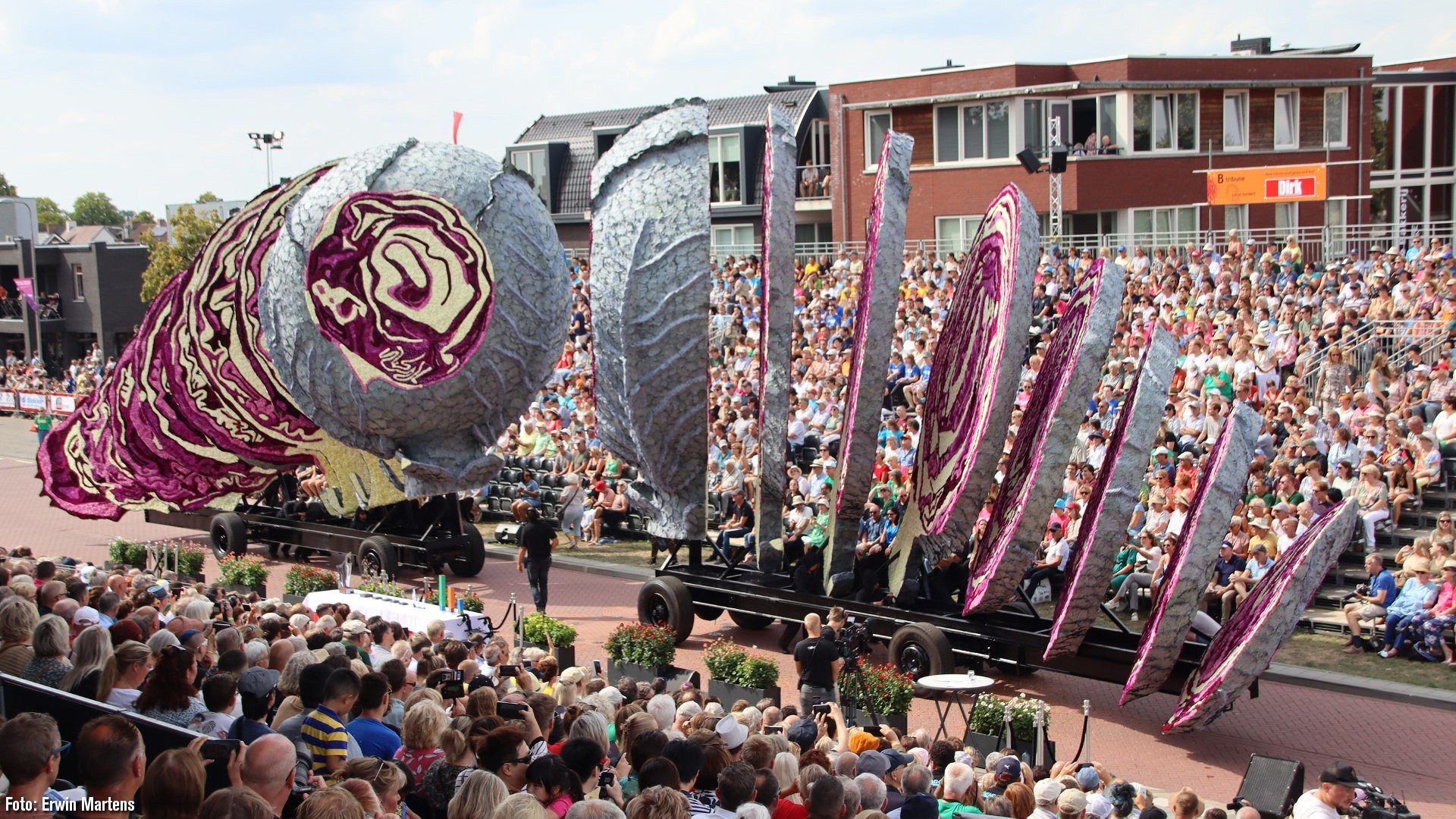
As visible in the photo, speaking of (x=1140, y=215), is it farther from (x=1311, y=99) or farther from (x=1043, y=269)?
(x=1043, y=269)

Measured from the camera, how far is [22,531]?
2438 centimetres

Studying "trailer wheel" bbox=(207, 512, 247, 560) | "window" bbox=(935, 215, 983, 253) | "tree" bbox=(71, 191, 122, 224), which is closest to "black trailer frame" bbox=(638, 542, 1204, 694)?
"trailer wheel" bbox=(207, 512, 247, 560)

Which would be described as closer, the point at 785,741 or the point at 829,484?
the point at 785,741

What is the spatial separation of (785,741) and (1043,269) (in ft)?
61.7

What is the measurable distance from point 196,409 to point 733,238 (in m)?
23.5

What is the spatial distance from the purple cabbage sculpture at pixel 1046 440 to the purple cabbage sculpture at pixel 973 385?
1.10ft

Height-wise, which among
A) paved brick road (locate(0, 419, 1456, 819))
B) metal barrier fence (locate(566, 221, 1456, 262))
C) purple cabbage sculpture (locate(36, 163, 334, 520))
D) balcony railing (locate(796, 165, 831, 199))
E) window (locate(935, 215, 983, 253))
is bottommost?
paved brick road (locate(0, 419, 1456, 819))

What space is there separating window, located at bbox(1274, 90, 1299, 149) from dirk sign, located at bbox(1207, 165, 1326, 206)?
405 cm

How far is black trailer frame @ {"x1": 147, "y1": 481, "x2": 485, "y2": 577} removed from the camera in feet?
62.8

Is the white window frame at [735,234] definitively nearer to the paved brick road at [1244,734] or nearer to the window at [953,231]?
the window at [953,231]

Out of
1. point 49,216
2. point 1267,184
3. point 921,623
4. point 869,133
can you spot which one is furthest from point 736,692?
point 49,216

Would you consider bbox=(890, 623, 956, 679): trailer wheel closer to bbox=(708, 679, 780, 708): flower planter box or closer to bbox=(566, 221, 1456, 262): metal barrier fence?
bbox=(708, 679, 780, 708): flower planter box

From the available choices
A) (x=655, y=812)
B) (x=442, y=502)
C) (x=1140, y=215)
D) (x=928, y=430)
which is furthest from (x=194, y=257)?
(x=1140, y=215)

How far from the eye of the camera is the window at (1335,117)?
33.2m
